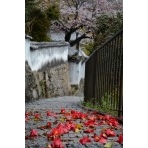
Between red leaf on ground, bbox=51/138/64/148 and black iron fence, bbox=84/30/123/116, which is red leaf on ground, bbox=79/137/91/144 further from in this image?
black iron fence, bbox=84/30/123/116

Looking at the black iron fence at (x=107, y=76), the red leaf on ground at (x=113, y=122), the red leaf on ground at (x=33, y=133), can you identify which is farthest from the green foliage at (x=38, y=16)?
the red leaf on ground at (x=113, y=122)

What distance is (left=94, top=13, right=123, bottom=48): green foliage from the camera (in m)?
2.79

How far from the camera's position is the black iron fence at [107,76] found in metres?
2.72

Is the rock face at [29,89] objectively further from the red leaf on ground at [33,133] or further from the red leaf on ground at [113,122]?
the red leaf on ground at [113,122]

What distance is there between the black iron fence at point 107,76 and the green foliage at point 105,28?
5 cm

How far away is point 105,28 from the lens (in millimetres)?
2975

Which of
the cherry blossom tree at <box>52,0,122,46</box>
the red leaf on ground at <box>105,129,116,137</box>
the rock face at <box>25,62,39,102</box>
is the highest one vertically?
the cherry blossom tree at <box>52,0,122,46</box>

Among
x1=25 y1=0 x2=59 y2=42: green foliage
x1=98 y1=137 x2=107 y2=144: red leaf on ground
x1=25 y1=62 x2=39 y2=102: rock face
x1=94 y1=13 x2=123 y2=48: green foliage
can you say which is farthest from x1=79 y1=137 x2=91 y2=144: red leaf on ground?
x1=94 y1=13 x2=123 y2=48: green foliage

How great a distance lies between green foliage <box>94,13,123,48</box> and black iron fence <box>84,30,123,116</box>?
0.05 m

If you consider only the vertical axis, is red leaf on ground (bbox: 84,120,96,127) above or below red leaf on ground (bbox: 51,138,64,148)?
above

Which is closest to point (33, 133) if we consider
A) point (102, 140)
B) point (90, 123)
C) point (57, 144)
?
point (57, 144)
